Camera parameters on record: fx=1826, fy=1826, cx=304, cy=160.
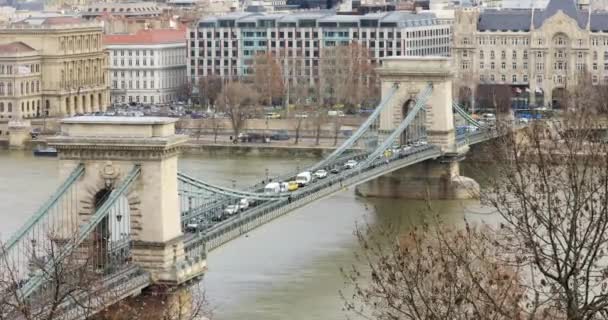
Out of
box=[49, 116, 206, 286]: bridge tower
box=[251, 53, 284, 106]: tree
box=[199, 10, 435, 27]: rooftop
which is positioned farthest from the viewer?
box=[199, 10, 435, 27]: rooftop

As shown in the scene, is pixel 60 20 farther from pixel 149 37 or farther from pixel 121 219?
pixel 121 219

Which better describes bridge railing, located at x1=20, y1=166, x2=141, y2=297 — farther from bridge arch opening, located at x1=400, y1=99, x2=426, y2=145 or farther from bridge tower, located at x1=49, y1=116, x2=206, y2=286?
bridge arch opening, located at x1=400, y1=99, x2=426, y2=145

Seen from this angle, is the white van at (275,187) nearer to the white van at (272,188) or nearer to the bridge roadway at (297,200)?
the white van at (272,188)

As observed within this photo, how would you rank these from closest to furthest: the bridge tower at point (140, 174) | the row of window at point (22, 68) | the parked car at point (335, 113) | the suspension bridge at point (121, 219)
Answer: the suspension bridge at point (121, 219) < the bridge tower at point (140, 174) < the parked car at point (335, 113) < the row of window at point (22, 68)

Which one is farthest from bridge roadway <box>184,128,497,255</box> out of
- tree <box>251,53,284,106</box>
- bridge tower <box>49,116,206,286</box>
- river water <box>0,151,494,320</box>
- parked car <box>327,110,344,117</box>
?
tree <box>251,53,284,106</box>

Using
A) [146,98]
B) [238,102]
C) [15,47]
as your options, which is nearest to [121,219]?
[238,102]

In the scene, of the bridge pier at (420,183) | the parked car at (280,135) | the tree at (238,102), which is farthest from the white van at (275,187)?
the tree at (238,102)
